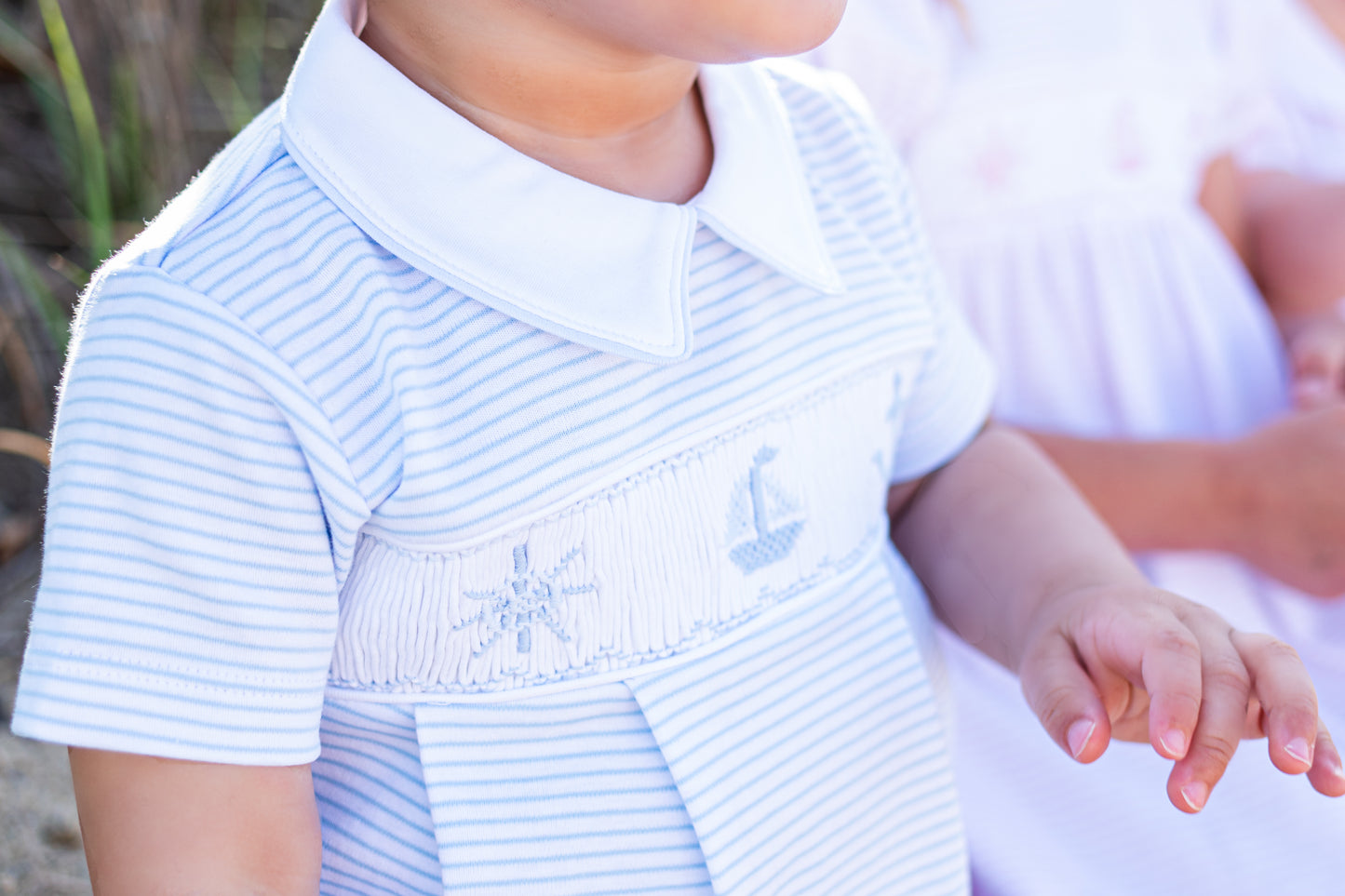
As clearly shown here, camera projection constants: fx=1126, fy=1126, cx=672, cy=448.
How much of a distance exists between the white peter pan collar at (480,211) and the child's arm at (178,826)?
252 millimetres

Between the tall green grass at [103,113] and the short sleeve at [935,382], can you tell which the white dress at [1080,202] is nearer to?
the short sleeve at [935,382]

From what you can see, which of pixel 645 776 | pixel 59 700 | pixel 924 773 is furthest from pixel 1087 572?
pixel 59 700

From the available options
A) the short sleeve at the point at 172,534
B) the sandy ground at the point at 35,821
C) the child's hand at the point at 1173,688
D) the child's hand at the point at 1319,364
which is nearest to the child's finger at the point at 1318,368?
the child's hand at the point at 1319,364

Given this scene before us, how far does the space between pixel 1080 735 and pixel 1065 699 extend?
31 millimetres

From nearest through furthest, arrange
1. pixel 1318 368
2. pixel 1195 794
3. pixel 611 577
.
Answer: pixel 1195 794, pixel 611 577, pixel 1318 368

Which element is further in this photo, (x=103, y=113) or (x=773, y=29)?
(x=103, y=113)

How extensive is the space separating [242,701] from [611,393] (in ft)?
0.73

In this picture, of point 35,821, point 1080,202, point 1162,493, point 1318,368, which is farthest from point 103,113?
point 1318,368

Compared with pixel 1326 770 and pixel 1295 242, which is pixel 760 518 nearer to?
pixel 1326 770

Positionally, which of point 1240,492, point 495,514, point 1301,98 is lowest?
Result: point 1240,492

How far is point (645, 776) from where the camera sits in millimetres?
591

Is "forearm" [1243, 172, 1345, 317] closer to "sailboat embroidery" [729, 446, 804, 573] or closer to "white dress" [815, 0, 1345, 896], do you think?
"white dress" [815, 0, 1345, 896]

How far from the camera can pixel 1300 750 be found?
1.59ft

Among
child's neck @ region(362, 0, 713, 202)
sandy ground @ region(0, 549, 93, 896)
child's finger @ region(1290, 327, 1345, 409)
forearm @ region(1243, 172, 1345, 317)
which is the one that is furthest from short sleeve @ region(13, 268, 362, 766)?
forearm @ region(1243, 172, 1345, 317)
